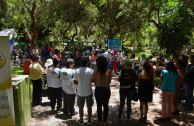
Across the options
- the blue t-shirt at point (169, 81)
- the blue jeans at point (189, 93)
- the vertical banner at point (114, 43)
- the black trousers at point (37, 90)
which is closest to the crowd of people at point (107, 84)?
the blue t-shirt at point (169, 81)

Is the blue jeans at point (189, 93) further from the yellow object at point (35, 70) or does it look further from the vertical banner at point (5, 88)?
the vertical banner at point (5, 88)

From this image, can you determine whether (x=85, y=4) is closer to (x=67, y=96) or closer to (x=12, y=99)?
(x=67, y=96)

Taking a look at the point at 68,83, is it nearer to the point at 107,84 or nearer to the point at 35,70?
the point at 107,84

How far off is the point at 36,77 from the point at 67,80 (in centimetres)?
129

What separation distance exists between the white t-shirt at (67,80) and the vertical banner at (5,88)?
5.24 feet

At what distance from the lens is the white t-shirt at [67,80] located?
16.0 ft

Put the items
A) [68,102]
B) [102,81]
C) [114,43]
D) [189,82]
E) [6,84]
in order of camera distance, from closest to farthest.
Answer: [6,84] → [102,81] → [68,102] → [189,82] → [114,43]

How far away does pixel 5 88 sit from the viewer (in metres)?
3.41

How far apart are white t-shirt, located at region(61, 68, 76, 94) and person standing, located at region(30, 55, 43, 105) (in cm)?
108

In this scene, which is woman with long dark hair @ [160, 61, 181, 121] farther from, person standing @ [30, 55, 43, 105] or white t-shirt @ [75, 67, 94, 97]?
person standing @ [30, 55, 43, 105]

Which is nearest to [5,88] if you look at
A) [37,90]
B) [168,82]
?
[37,90]

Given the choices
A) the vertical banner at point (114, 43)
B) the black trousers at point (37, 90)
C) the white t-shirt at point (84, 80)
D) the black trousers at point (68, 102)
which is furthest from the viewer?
the vertical banner at point (114, 43)

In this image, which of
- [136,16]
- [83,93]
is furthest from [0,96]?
[136,16]

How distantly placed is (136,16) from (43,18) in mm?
11211
